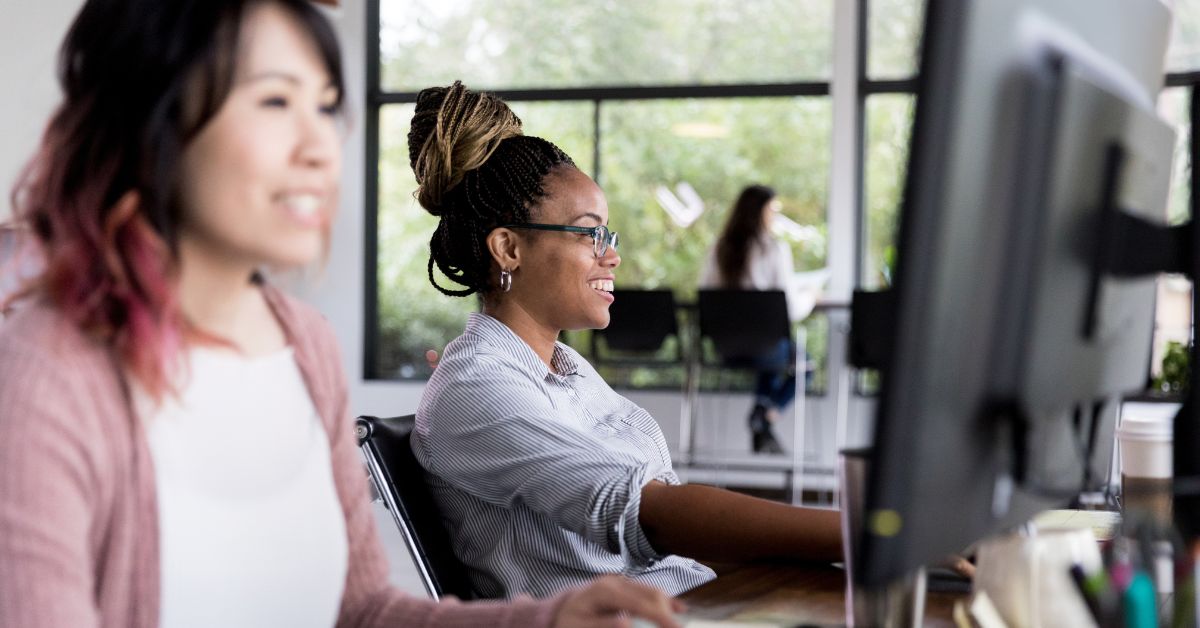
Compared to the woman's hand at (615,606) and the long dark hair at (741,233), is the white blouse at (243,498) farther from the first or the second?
the long dark hair at (741,233)

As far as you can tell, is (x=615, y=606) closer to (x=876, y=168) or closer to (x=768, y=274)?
(x=768, y=274)

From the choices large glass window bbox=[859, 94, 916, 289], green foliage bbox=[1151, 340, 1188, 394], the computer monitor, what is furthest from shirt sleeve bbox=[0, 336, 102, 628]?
large glass window bbox=[859, 94, 916, 289]

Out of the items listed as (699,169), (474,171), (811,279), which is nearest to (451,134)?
(474,171)

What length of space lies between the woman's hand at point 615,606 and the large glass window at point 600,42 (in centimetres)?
617

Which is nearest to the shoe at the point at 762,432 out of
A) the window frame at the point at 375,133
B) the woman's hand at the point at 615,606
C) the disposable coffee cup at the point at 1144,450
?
the window frame at the point at 375,133

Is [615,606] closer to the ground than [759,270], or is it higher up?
closer to the ground

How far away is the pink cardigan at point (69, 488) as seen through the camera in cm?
79

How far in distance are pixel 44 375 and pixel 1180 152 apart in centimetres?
87

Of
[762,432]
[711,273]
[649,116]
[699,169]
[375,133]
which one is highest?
[649,116]

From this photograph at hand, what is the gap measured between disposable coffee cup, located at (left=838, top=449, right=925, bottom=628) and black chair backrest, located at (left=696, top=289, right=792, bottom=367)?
491 cm

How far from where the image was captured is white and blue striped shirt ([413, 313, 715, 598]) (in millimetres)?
1458

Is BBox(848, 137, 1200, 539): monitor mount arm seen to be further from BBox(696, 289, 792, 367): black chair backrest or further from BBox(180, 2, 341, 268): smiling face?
BBox(696, 289, 792, 367): black chair backrest

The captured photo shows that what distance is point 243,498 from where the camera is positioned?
3.08 feet

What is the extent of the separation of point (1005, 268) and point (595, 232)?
1.12 meters
